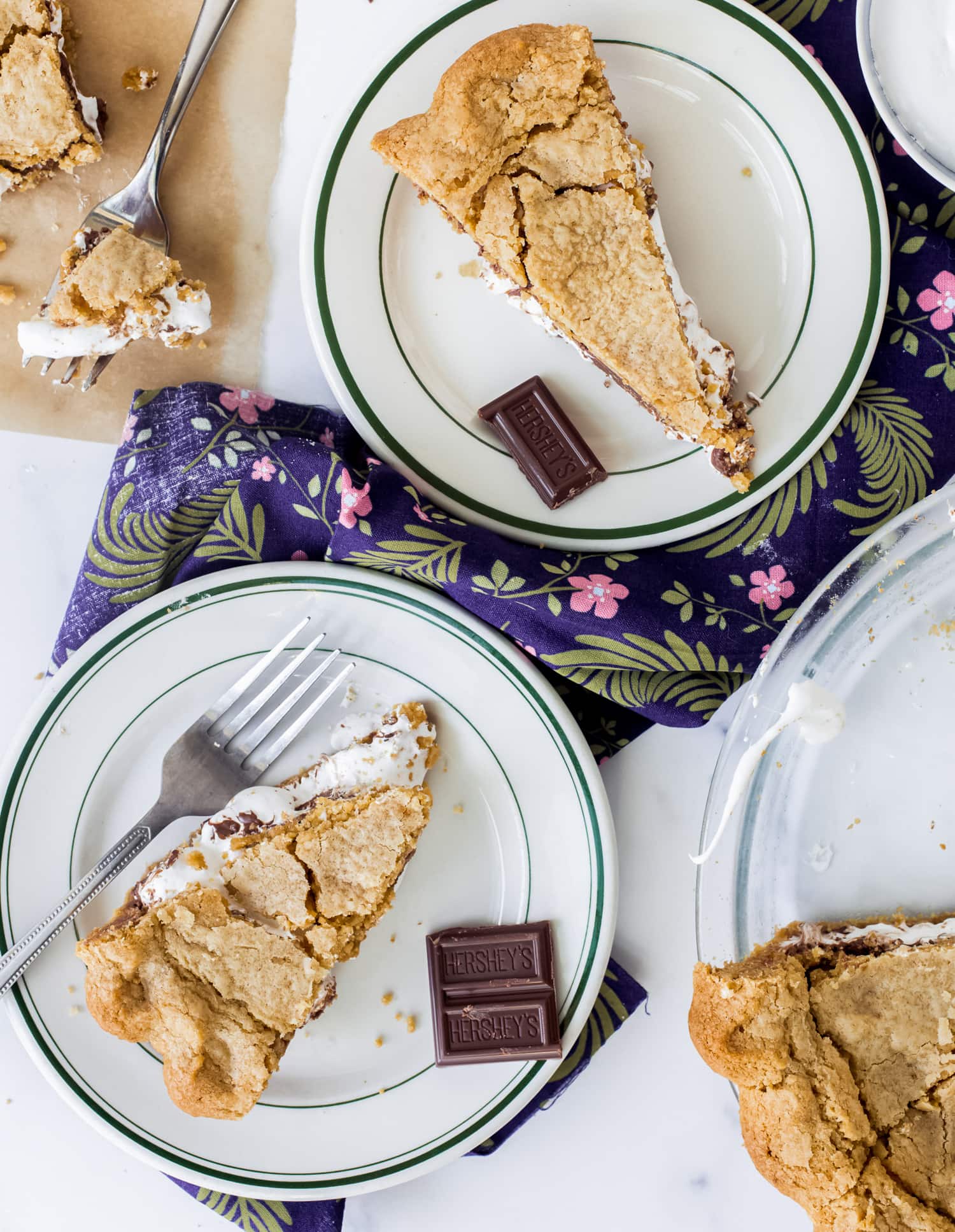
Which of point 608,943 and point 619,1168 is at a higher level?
point 608,943

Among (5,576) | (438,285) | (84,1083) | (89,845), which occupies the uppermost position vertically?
(438,285)

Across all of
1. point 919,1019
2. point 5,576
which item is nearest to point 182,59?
point 5,576

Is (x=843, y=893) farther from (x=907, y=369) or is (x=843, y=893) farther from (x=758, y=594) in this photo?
(x=907, y=369)

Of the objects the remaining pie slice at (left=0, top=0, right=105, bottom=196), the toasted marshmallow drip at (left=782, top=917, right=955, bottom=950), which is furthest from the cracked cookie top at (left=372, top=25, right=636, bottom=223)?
the toasted marshmallow drip at (left=782, top=917, right=955, bottom=950)

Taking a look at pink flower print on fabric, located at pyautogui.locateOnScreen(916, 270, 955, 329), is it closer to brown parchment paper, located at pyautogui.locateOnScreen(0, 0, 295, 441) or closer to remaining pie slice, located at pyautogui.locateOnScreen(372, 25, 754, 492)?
remaining pie slice, located at pyautogui.locateOnScreen(372, 25, 754, 492)

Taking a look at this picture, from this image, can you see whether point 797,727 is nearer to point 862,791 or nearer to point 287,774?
point 862,791

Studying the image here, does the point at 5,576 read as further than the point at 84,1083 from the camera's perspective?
Yes

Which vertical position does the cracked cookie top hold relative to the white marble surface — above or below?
above
